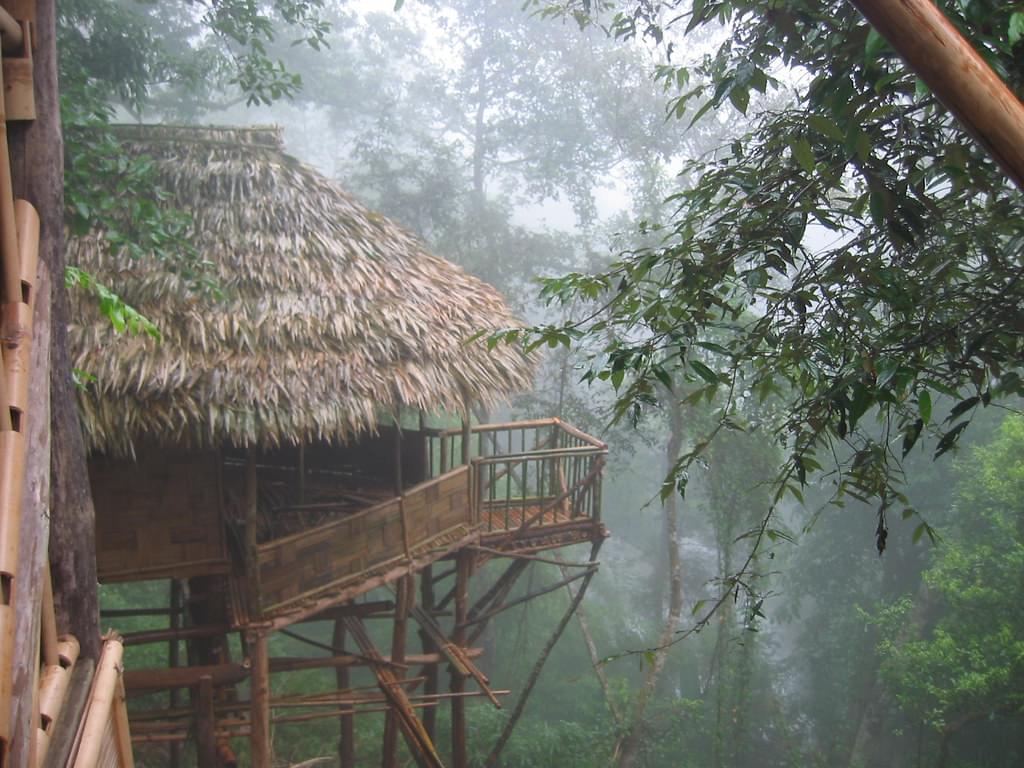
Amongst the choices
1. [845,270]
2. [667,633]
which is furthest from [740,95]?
[667,633]

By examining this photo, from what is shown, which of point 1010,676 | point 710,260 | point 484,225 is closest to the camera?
point 710,260

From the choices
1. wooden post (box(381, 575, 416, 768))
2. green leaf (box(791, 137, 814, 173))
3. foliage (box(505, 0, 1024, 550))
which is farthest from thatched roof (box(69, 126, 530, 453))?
green leaf (box(791, 137, 814, 173))

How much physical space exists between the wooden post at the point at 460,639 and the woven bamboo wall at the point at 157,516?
2.13 metres

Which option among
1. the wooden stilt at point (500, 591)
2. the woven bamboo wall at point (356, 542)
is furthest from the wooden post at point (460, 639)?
the woven bamboo wall at point (356, 542)

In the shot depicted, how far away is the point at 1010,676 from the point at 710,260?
990cm

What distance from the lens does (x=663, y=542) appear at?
18.8 meters

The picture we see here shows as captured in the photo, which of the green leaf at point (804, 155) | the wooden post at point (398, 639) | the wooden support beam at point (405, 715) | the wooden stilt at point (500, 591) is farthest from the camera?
the wooden stilt at point (500, 591)

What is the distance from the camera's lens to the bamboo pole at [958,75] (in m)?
1.00

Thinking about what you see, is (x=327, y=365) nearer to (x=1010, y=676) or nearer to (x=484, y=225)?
(x=1010, y=676)

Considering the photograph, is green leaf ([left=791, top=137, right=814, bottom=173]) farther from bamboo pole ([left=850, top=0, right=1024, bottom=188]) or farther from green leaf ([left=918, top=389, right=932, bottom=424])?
bamboo pole ([left=850, top=0, right=1024, bottom=188])

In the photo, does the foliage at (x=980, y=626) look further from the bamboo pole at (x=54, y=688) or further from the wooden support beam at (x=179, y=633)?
the bamboo pole at (x=54, y=688)

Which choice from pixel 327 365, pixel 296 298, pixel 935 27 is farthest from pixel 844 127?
pixel 296 298

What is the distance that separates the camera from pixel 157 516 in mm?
5270

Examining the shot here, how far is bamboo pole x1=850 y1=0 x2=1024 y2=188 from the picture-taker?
3.30 feet
